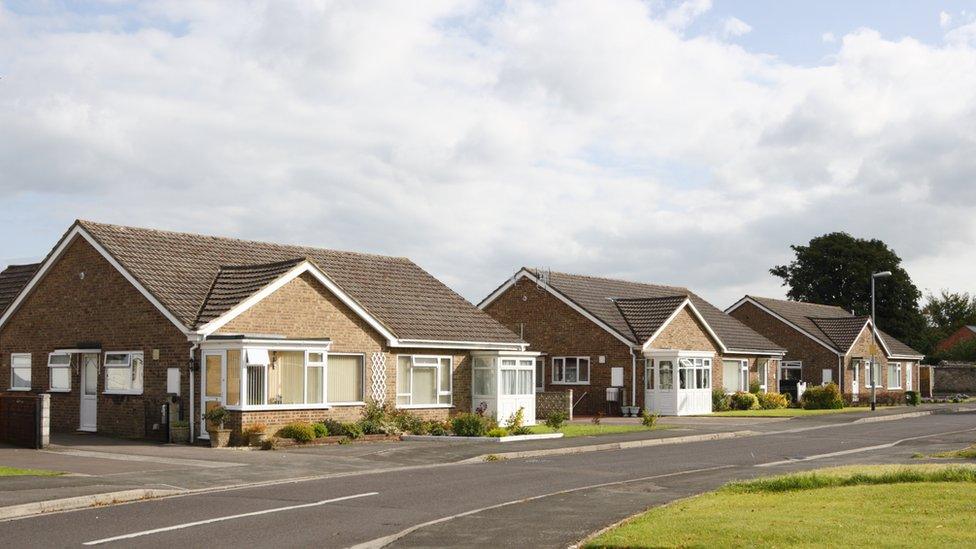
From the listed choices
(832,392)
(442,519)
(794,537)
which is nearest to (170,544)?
(442,519)

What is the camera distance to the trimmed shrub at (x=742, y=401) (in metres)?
50.2

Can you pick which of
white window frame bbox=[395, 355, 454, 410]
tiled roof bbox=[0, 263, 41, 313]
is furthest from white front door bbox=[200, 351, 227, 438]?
tiled roof bbox=[0, 263, 41, 313]

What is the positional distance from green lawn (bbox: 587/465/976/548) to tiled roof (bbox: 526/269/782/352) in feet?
94.8

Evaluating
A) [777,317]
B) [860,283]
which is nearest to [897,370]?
[777,317]

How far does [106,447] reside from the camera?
1033 inches

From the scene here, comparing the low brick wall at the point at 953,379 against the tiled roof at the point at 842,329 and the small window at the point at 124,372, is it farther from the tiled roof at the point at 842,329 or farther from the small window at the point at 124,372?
the small window at the point at 124,372

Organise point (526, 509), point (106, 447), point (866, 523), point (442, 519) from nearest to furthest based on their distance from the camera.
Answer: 1. point (866, 523)
2. point (442, 519)
3. point (526, 509)
4. point (106, 447)

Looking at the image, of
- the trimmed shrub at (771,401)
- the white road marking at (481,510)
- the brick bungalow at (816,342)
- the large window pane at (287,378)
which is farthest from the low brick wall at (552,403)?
the brick bungalow at (816,342)

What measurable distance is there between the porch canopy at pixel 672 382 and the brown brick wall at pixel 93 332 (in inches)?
904

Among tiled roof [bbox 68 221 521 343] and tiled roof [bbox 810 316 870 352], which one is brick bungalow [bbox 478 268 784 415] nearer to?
tiled roof [bbox 68 221 521 343]

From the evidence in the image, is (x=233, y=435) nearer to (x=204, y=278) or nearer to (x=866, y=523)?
(x=204, y=278)

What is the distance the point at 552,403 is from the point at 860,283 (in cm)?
6072

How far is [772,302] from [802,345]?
3.87 metres

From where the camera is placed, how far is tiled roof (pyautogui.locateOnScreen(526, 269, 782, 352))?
47.5m
